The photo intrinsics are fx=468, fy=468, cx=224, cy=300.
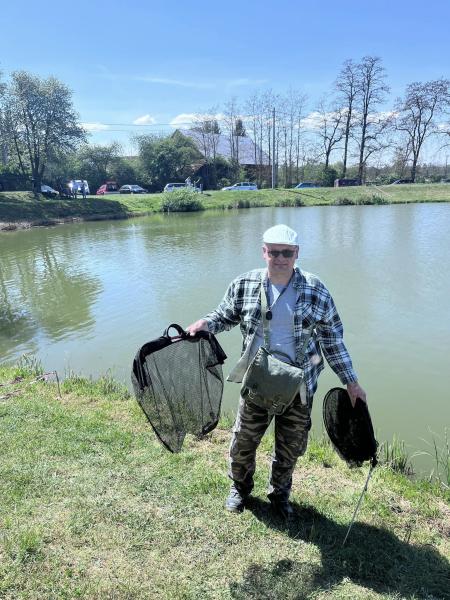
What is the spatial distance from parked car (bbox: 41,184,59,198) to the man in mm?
46526

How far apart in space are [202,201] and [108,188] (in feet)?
62.0

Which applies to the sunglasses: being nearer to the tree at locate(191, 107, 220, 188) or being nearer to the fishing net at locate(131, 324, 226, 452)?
the fishing net at locate(131, 324, 226, 452)

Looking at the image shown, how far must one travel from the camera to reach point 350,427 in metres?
3.36

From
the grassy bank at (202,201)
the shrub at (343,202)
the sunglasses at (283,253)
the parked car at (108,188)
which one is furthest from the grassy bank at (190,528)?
the parked car at (108,188)

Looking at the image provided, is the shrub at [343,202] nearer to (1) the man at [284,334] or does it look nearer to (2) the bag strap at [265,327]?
(1) the man at [284,334]

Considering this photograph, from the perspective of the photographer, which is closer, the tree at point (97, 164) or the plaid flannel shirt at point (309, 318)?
the plaid flannel shirt at point (309, 318)

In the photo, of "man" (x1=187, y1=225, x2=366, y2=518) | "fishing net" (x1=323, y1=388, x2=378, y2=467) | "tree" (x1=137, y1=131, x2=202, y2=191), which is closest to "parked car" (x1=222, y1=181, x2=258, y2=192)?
"tree" (x1=137, y1=131, x2=202, y2=191)

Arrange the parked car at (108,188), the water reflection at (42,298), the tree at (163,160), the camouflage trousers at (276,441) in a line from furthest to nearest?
the tree at (163,160), the parked car at (108,188), the water reflection at (42,298), the camouflage trousers at (276,441)

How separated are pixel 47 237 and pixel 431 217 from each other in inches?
954

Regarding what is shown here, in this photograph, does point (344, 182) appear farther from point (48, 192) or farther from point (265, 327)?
point (265, 327)

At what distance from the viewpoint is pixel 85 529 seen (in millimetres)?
3234

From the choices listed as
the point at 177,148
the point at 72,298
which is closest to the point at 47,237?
the point at 72,298

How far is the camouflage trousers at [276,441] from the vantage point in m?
3.14

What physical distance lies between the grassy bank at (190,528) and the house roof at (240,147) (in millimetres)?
66200
